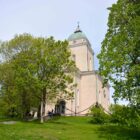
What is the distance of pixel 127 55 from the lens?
65.2 feet

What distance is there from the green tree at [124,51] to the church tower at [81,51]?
3117cm

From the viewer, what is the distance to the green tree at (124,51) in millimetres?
18781

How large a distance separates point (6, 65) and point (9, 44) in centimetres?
306

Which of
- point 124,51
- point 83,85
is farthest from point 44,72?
point 83,85

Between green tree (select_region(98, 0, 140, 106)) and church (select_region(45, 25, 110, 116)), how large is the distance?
23404 mm

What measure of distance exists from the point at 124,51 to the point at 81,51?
34.3 meters

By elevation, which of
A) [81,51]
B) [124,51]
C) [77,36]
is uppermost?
[77,36]

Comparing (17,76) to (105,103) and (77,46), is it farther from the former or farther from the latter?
(105,103)

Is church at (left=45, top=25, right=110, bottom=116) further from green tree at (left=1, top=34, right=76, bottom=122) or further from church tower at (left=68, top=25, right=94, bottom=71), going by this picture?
green tree at (left=1, top=34, right=76, bottom=122)

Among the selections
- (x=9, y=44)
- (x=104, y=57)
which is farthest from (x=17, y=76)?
(x=104, y=57)

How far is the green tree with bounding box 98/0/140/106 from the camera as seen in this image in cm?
1878

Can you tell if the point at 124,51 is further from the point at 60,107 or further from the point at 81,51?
the point at 81,51

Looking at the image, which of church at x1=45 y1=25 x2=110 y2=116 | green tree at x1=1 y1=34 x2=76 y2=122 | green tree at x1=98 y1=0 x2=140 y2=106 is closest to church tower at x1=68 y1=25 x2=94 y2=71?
church at x1=45 y1=25 x2=110 y2=116

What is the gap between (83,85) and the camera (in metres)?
50.6
